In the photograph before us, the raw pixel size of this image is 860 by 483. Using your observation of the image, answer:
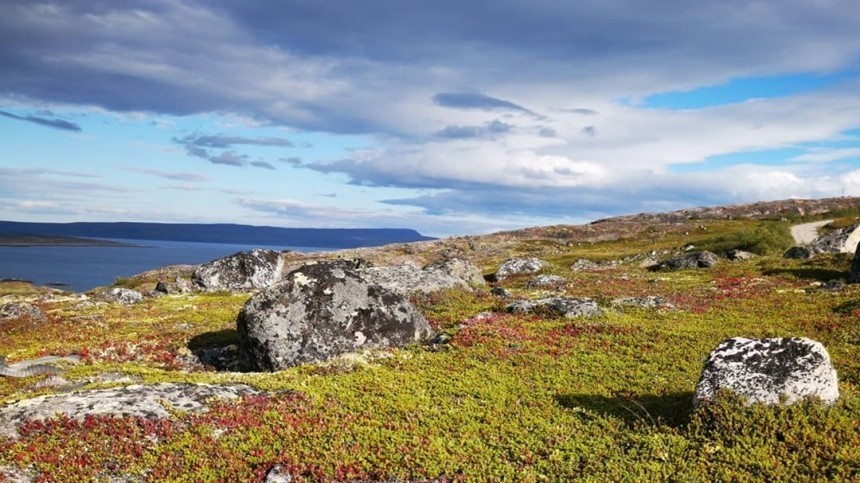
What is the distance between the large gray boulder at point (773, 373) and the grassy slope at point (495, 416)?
449 mm

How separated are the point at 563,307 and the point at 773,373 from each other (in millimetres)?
14850

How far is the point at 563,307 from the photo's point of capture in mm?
29094

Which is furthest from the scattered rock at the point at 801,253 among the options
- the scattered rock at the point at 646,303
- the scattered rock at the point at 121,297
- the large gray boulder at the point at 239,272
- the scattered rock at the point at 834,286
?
the scattered rock at the point at 121,297

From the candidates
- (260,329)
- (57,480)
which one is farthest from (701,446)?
(260,329)

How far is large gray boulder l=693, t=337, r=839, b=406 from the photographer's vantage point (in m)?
14.1

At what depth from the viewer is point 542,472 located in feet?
42.3

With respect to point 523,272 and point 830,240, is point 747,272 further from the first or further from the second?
point 523,272

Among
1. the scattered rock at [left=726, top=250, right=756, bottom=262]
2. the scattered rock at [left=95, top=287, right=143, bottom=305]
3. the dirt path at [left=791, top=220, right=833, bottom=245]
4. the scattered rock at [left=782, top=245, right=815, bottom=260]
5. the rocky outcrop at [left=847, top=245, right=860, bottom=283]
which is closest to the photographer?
the rocky outcrop at [left=847, top=245, right=860, bottom=283]

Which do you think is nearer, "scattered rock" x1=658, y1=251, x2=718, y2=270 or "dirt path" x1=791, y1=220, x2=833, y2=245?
"scattered rock" x1=658, y1=251, x2=718, y2=270

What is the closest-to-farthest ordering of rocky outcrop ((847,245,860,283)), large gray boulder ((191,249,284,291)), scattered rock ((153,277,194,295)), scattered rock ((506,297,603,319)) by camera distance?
scattered rock ((506,297,603,319))
rocky outcrop ((847,245,860,283))
scattered rock ((153,277,194,295))
large gray boulder ((191,249,284,291))

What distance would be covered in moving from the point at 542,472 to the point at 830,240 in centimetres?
5905

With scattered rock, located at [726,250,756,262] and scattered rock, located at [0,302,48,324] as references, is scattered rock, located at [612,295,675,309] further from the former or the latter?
scattered rock, located at [726,250,756,262]

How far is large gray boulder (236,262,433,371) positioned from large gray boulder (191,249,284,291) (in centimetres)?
3116

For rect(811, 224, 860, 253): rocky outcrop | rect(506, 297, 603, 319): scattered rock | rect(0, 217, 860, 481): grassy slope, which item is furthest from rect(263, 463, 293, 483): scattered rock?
rect(811, 224, 860, 253): rocky outcrop
